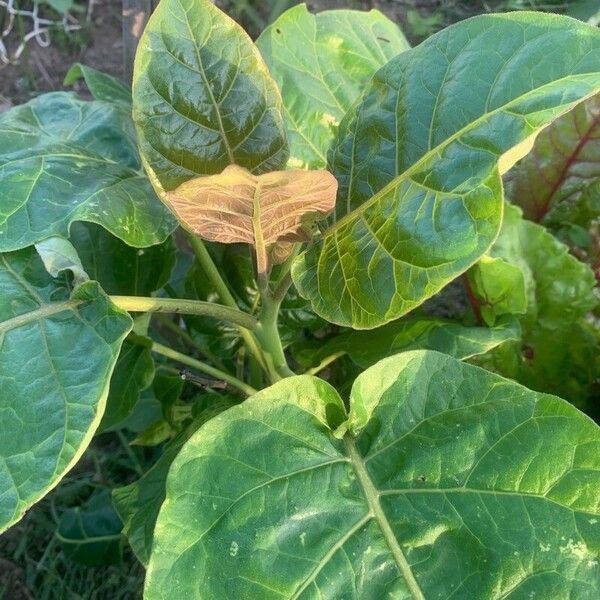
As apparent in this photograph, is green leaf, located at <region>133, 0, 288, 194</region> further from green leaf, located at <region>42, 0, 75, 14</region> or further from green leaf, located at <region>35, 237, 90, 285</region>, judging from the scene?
green leaf, located at <region>42, 0, 75, 14</region>

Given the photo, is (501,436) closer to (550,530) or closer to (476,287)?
(550,530)

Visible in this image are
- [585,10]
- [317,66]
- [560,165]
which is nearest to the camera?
[317,66]

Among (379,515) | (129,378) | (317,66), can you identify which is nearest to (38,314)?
(129,378)

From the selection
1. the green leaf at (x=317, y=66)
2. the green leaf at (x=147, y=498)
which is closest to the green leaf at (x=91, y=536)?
the green leaf at (x=147, y=498)

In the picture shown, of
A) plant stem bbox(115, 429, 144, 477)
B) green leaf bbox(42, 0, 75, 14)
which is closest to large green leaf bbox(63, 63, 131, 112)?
plant stem bbox(115, 429, 144, 477)

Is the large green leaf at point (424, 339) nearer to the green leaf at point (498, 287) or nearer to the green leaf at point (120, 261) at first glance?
the green leaf at point (498, 287)

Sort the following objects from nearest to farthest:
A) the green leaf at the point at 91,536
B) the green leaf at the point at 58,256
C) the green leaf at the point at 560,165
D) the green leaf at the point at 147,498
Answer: the green leaf at the point at 58,256
the green leaf at the point at 147,498
the green leaf at the point at 560,165
the green leaf at the point at 91,536

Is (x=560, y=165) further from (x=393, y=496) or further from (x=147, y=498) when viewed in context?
(x=147, y=498)
